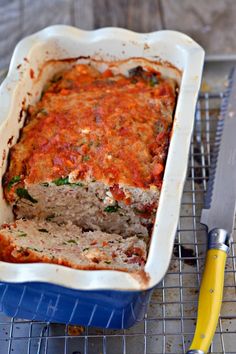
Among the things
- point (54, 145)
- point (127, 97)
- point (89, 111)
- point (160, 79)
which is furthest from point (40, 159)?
point (160, 79)

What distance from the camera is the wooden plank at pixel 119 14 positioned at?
213 inches

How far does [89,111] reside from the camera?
141 inches

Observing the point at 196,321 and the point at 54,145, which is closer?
the point at 196,321

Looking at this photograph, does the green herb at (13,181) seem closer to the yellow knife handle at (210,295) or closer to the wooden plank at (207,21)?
the yellow knife handle at (210,295)

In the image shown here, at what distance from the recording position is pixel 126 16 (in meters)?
5.49

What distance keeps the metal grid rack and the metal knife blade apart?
7.4 inches

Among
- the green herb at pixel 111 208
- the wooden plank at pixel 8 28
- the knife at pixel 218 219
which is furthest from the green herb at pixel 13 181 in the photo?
the wooden plank at pixel 8 28

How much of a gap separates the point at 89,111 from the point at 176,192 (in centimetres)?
85

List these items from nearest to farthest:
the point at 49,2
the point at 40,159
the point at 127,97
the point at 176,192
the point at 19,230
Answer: the point at 176,192
the point at 19,230
the point at 40,159
the point at 127,97
the point at 49,2

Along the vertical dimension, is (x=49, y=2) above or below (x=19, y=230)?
above

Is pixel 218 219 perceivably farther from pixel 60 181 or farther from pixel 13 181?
pixel 13 181

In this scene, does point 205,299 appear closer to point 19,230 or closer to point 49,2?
point 19,230

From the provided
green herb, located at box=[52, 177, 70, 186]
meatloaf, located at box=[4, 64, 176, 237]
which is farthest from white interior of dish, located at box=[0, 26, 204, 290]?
green herb, located at box=[52, 177, 70, 186]

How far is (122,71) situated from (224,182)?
0.99 m
